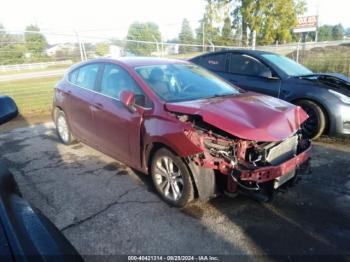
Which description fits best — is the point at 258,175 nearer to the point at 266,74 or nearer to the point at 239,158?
the point at 239,158

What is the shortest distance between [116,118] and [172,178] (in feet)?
3.81

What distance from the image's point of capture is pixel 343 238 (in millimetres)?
2988

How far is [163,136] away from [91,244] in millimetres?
1295

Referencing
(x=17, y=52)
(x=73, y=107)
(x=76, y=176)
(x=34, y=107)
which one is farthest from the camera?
(x=17, y=52)

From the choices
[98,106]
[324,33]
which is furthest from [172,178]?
[324,33]

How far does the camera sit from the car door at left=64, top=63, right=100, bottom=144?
4781mm

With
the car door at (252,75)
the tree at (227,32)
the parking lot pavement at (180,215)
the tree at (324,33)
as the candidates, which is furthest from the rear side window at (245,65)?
the tree at (324,33)

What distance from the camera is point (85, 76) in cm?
508

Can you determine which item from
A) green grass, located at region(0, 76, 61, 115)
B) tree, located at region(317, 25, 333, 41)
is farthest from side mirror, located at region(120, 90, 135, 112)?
tree, located at region(317, 25, 333, 41)

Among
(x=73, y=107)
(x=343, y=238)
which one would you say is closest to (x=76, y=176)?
(x=73, y=107)

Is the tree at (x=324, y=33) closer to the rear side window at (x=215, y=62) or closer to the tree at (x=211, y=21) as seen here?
the tree at (x=211, y=21)

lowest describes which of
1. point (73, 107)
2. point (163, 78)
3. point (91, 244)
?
point (91, 244)

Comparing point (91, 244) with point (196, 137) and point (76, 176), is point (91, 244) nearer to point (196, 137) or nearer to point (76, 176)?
point (196, 137)

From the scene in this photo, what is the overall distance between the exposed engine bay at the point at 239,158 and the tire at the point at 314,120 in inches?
112
